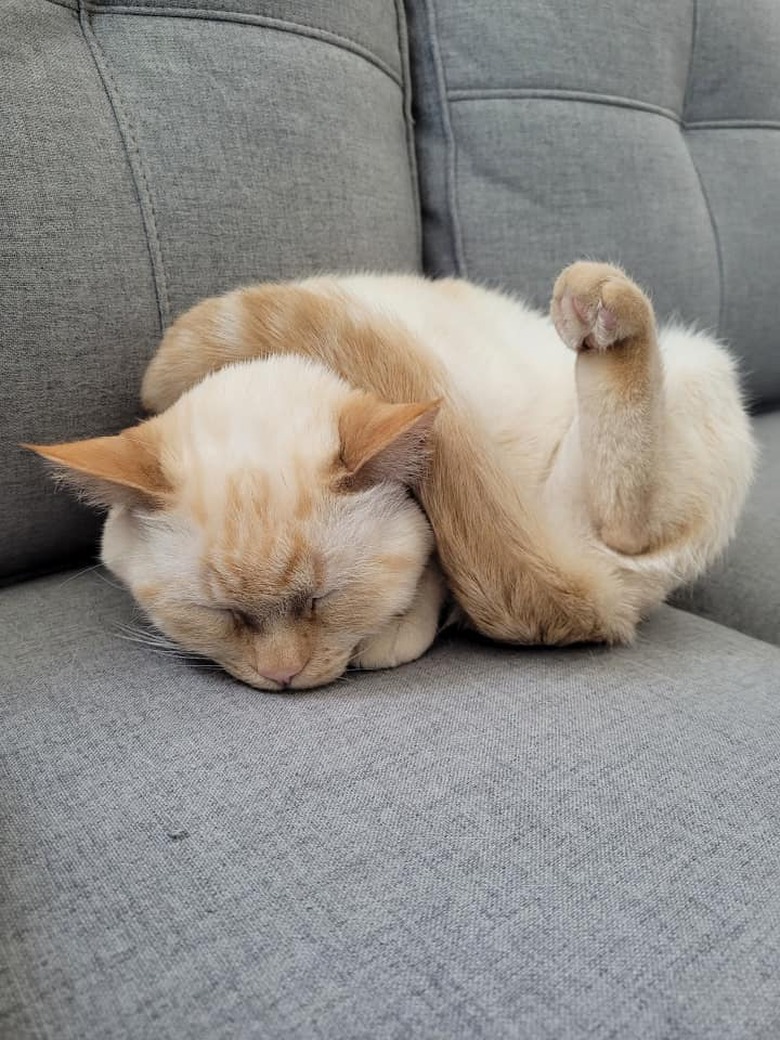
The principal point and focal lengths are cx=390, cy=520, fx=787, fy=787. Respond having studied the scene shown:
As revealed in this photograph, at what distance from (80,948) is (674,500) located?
0.77 metres

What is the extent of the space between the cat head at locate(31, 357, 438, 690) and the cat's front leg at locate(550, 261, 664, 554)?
0.71 ft

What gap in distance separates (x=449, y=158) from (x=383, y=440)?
85cm

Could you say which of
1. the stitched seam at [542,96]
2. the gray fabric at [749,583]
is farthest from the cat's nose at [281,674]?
the stitched seam at [542,96]

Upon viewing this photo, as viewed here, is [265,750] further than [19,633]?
No

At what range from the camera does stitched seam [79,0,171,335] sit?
3.28 ft

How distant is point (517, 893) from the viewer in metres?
0.58

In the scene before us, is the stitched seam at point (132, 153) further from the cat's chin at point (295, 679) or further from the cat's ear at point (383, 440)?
the cat's chin at point (295, 679)

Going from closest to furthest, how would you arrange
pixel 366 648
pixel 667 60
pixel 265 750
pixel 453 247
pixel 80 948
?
pixel 80 948 < pixel 265 750 < pixel 366 648 < pixel 453 247 < pixel 667 60

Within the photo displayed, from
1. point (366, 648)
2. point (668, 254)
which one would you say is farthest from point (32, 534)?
point (668, 254)

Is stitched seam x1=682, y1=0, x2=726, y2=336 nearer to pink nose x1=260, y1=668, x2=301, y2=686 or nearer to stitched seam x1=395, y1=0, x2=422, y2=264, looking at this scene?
stitched seam x1=395, y1=0, x2=422, y2=264

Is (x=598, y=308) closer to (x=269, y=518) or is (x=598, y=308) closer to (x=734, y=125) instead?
(x=269, y=518)

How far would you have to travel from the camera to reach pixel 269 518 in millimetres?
822

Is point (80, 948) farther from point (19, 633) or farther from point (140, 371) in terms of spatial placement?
point (140, 371)

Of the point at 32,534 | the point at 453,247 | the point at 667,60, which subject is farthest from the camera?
the point at 667,60
